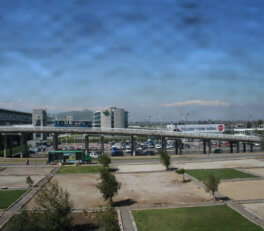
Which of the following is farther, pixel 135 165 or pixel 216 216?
pixel 135 165

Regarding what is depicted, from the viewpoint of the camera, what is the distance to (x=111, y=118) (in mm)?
155625

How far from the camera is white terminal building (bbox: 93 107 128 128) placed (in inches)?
6068

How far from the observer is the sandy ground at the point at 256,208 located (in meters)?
20.8

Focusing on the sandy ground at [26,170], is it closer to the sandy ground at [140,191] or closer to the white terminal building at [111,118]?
the sandy ground at [140,191]

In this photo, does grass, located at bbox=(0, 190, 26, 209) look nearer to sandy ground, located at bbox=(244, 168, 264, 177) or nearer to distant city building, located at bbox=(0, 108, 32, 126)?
sandy ground, located at bbox=(244, 168, 264, 177)

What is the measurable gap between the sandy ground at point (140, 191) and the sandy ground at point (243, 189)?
2.55m

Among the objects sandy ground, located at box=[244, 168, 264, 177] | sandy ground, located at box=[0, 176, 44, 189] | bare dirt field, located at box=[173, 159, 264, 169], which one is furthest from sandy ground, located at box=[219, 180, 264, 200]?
sandy ground, located at box=[0, 176, 44, 189]

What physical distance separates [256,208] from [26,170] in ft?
117

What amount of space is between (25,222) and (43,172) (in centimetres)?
2814

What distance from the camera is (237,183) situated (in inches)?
1270

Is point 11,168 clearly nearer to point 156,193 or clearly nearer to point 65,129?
point 65,129

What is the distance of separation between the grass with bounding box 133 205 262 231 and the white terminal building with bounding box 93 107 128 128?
427 feet

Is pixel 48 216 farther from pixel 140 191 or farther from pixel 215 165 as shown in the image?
pixel 215 165

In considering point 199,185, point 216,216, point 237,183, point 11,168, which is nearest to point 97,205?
point 216,216
